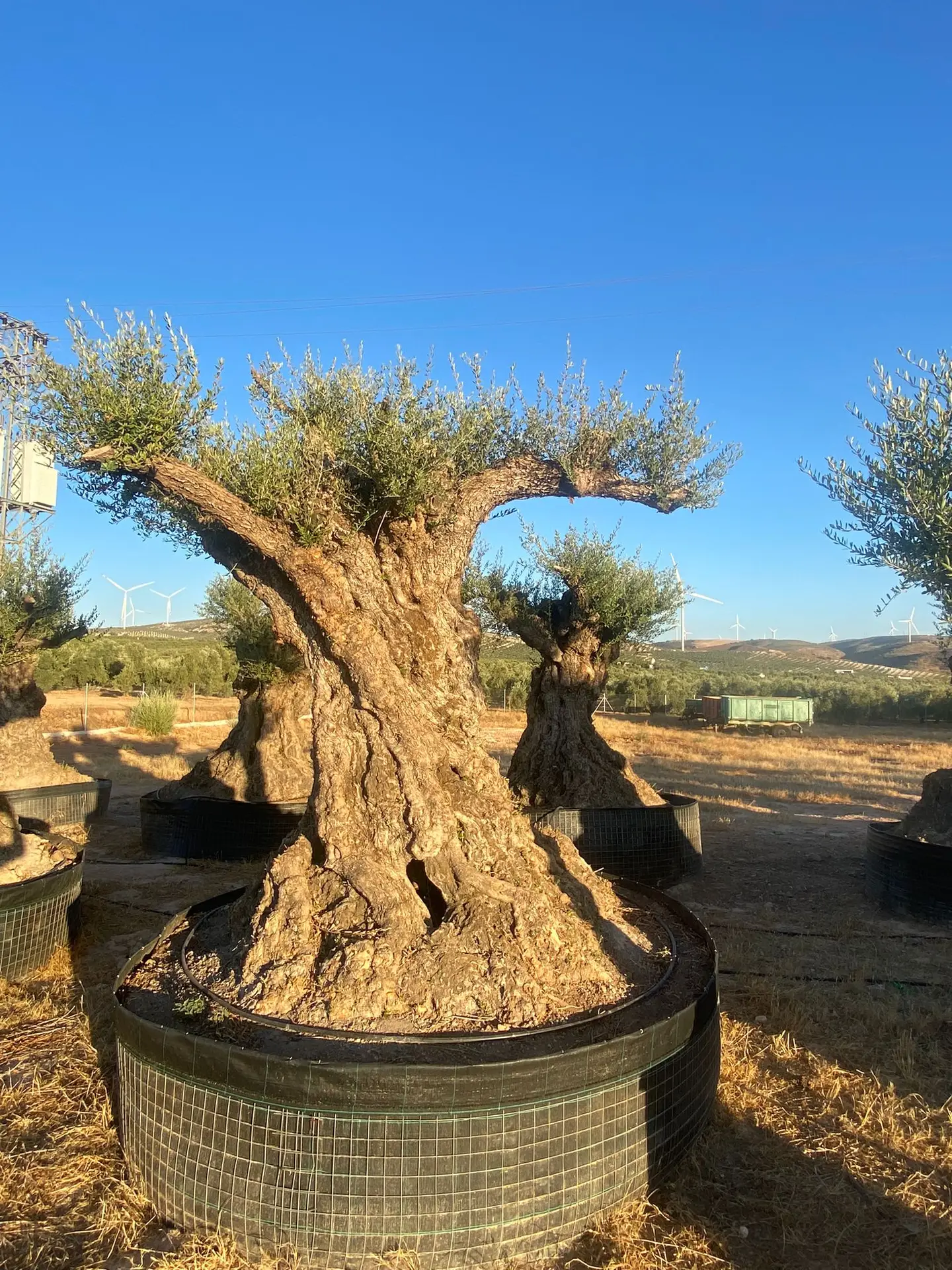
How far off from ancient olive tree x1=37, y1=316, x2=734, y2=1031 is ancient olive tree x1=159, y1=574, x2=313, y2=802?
22.5 ft

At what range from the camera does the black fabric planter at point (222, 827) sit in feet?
38.4

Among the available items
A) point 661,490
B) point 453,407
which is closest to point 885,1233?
point 661,490

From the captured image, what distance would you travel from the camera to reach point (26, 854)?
8141 mm

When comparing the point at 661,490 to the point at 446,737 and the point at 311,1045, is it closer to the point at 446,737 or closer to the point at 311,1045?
the point at 446,737

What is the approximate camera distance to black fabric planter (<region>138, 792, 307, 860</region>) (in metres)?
11.7

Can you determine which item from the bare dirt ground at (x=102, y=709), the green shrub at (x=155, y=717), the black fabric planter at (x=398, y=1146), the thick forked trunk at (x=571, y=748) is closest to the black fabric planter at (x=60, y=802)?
the thick forked trunk at (x=571, y=748)

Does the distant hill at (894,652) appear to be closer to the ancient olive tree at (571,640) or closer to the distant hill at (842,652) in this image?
the distant hill at (842,652)

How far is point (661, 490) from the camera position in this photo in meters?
7.29

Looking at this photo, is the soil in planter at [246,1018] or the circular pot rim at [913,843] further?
the circular pot rim at [913,843]

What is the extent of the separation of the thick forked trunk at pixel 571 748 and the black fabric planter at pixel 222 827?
11.9ft

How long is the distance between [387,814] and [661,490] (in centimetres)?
385

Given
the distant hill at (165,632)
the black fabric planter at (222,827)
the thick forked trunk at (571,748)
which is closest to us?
the black fabric planter at (222,827)

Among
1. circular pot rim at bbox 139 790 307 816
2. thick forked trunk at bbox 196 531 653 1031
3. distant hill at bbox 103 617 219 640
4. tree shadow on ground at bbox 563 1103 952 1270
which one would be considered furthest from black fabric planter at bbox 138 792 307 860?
distant hill at bbox 103 617 219 640

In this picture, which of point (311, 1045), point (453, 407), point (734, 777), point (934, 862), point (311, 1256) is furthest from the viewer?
point (734, 777)
